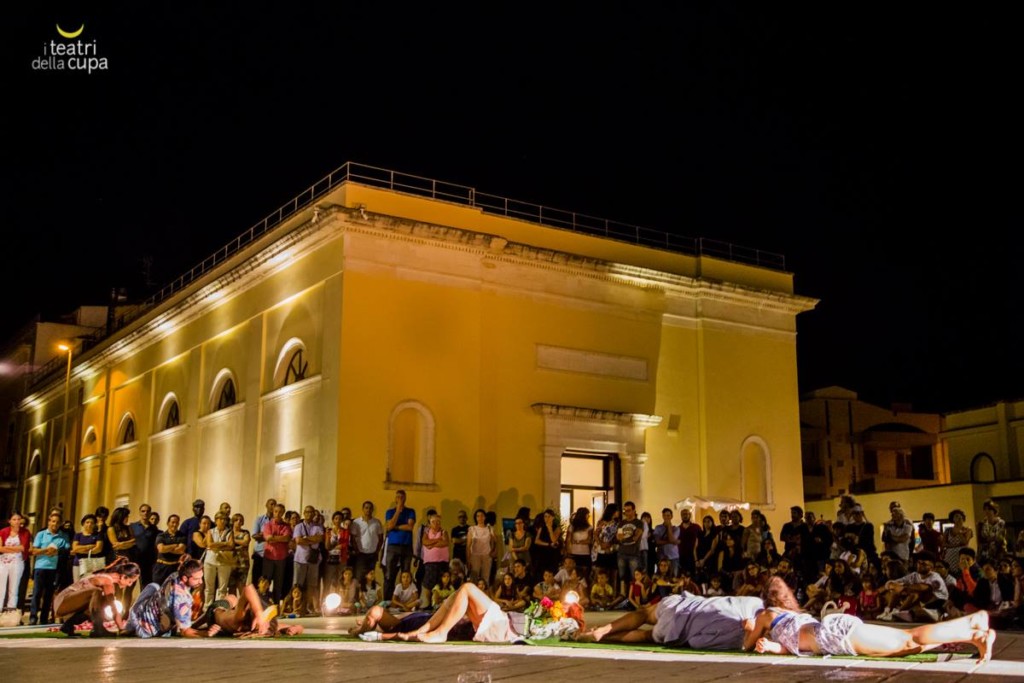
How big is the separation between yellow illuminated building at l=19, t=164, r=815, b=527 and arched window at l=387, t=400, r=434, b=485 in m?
0.04

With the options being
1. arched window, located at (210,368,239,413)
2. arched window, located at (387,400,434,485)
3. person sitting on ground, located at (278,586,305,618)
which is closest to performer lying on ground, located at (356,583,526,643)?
person sitting on ground, located at (278,586,305,618)

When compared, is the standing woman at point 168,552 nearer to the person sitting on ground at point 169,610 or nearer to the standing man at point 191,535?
the standing man at point 191,535

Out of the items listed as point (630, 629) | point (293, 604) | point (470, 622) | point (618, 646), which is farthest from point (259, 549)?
point (618, 646)

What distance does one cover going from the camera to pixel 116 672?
8055mm

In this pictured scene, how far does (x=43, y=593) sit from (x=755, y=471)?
16.4 metres

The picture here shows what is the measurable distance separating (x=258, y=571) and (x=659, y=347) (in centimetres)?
1112

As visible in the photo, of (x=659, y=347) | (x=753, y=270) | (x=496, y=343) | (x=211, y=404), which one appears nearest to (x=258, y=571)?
(x=496, y=343)

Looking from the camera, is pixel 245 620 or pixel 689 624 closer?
pixel 689 624

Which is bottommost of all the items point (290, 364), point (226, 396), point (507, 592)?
point (507, 592)

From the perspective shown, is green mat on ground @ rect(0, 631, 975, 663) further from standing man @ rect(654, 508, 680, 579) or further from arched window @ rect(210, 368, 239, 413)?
arched window @ rect(210, 368, 239, 413)

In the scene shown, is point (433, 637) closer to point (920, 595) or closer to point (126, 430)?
point (920, 595)

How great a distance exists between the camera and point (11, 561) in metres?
15.5

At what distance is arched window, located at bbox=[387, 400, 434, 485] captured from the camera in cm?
2064

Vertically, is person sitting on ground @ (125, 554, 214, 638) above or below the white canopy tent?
below
